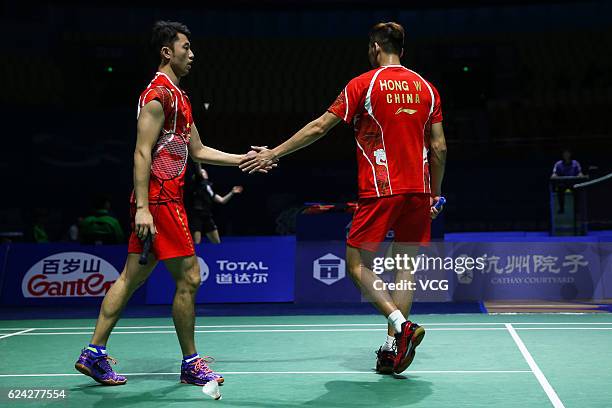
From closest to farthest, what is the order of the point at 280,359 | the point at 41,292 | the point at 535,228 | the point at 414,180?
the point at 414,180 < the point at 280,359 < the point at 41,292 < the point at 535,228

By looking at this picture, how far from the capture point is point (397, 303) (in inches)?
186

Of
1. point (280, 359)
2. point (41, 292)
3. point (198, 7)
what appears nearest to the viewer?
point (280, 359)

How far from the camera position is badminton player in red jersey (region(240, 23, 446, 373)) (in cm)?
464

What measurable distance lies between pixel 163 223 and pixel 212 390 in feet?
3.06

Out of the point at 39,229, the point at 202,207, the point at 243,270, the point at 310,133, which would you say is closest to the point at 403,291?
the point at 310,133

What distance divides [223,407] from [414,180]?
65.9 inches

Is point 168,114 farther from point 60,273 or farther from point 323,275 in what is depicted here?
point 60,273

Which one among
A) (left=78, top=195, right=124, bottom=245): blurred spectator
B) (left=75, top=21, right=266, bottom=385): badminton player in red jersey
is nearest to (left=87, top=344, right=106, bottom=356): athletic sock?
(left=75, top=21, right=266, bottom=385): badminton player in red jersey

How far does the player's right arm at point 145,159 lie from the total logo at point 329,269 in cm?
463

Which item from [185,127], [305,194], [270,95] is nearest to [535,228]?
[305,194]

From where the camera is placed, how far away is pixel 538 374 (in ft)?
15.4

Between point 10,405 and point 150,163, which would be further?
point 150,163

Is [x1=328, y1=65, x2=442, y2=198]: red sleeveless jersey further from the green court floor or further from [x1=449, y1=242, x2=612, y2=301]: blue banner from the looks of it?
[x1=449, y1=242, x2=612, y2=301]: blue banner

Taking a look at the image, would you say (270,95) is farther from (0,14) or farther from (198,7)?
(0,14)
